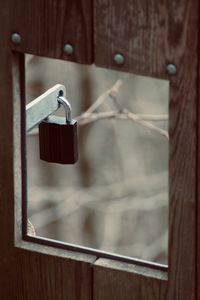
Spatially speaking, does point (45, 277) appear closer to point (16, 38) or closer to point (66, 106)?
Answer: point (66, 106)

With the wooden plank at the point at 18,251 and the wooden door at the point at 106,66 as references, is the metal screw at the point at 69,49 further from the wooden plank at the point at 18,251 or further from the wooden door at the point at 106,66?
the wooden plank at the point at 18,251

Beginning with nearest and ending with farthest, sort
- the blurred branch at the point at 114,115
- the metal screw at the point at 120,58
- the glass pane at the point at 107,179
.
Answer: the metal screw at the point at 120,58, the blurred branch at the point at 114,115, the glass pane at the point at 107,179

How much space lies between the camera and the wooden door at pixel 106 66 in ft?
9.20

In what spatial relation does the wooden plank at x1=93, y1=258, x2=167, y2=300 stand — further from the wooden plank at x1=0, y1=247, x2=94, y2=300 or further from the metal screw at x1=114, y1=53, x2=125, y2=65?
the metal screw at x1=114, y1=53, x2=125, y2=65

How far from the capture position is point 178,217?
2.90 metres

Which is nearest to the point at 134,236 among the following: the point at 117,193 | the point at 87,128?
the point at 117,193

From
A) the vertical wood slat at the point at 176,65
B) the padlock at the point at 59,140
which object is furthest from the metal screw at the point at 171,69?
the padlock at the point at 59,140

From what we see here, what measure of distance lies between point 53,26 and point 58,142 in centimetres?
43

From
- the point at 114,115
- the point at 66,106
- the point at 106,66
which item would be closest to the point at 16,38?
the point at 106,66

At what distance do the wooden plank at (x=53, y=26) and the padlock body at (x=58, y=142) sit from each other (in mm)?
355

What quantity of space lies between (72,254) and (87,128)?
21.2 feet

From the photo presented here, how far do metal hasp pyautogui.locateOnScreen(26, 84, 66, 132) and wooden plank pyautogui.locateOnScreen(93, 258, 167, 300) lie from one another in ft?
1.37

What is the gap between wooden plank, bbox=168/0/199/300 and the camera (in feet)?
9.05

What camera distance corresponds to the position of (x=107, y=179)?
984 cm
